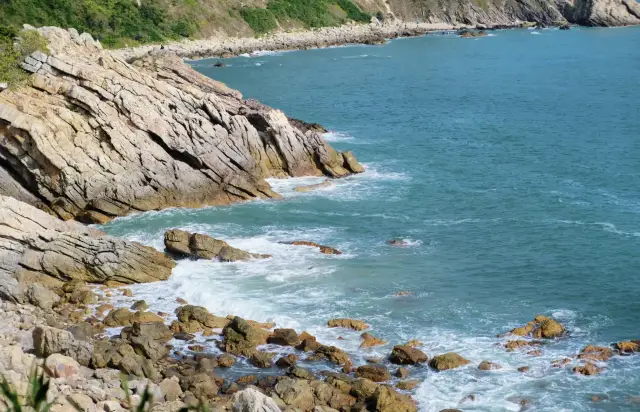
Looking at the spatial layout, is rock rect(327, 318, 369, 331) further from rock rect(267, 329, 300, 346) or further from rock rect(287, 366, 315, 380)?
rock rect(287, 366, 315, 380)

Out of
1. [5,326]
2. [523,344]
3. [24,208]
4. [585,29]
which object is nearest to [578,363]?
[523,344]

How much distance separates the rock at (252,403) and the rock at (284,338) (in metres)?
8.45

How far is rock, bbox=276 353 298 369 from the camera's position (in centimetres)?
3195

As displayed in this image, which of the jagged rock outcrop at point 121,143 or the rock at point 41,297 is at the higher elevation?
the jagged rock outcrop at point 121,143

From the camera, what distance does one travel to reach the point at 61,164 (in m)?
48.2

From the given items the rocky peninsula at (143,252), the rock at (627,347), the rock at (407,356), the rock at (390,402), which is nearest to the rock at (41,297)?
the rocky peninsula at (143,252)

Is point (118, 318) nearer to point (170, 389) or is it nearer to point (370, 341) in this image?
point (170, 389)

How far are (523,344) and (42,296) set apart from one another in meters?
20.5

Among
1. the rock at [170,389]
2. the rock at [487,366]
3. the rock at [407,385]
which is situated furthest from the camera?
the rock at [487,366]

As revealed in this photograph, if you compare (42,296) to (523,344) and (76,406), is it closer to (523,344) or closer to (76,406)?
(76,406)

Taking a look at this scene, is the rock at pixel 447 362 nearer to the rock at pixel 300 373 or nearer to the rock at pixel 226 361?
the rock at pixel 300 373

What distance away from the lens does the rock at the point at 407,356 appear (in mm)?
32000

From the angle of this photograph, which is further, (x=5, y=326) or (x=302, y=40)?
(x=302, y=40)

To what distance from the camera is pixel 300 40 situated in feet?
472
